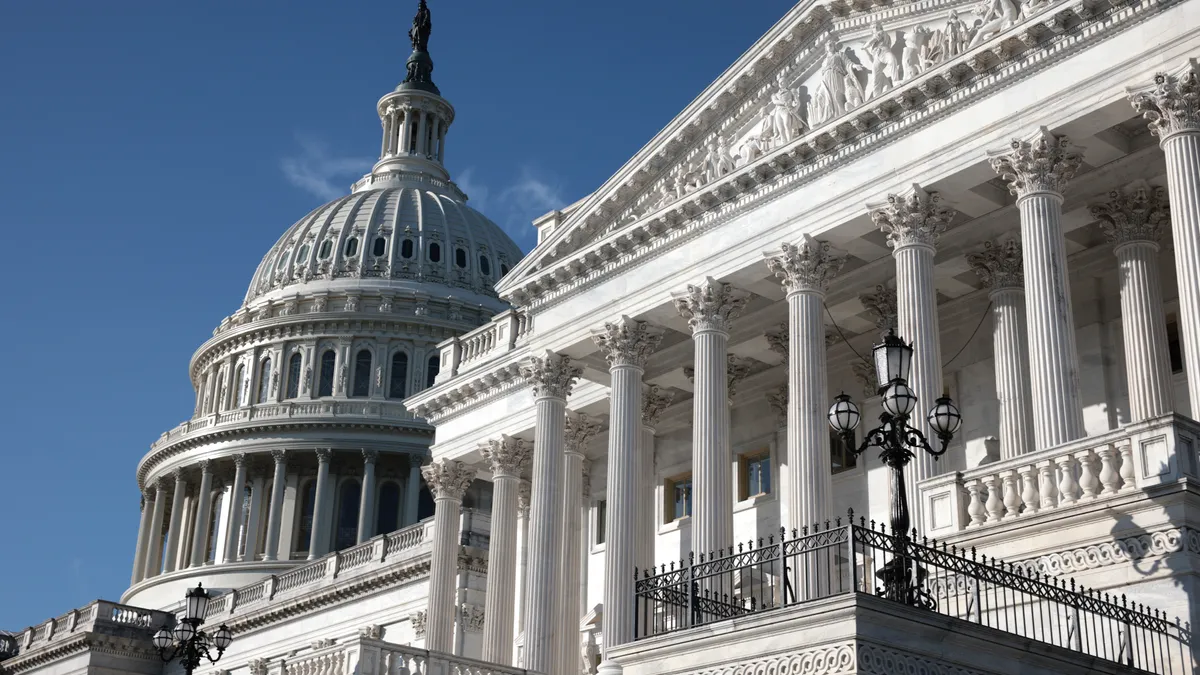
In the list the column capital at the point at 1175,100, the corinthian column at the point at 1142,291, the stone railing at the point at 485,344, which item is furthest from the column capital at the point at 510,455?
the column capital at the point at 1175,100

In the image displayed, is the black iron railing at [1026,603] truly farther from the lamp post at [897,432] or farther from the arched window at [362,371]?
the arched window at [362,371]

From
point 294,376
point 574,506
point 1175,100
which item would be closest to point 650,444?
point 574,506

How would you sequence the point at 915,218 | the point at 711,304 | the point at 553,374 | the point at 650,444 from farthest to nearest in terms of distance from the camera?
the point at 650,444, the point at 553,374, the point at 711,304, the point at 915,218

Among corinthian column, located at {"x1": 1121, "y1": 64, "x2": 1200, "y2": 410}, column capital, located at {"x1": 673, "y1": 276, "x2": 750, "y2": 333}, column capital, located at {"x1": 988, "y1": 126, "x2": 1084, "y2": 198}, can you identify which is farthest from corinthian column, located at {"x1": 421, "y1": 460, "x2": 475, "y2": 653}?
corinthian column, located at {"x1": 1121, "y1": 64, "x2": 1200, "y2": 410}

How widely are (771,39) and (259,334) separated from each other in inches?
2865

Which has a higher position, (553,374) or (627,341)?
(553,374)

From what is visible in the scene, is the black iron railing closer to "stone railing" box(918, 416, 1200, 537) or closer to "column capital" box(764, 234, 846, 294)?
"stone railing" box(918, 416, 1200, 537)

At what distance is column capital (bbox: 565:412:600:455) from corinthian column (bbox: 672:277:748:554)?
713 centimetres

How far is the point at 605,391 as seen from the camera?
142 feet

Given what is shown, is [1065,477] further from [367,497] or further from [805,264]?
[367,497]

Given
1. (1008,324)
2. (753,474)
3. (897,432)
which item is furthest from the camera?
(753,474)

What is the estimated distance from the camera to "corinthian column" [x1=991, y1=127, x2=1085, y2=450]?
2728cm

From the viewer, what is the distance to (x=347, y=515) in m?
96.9

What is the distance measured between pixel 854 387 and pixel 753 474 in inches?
164
